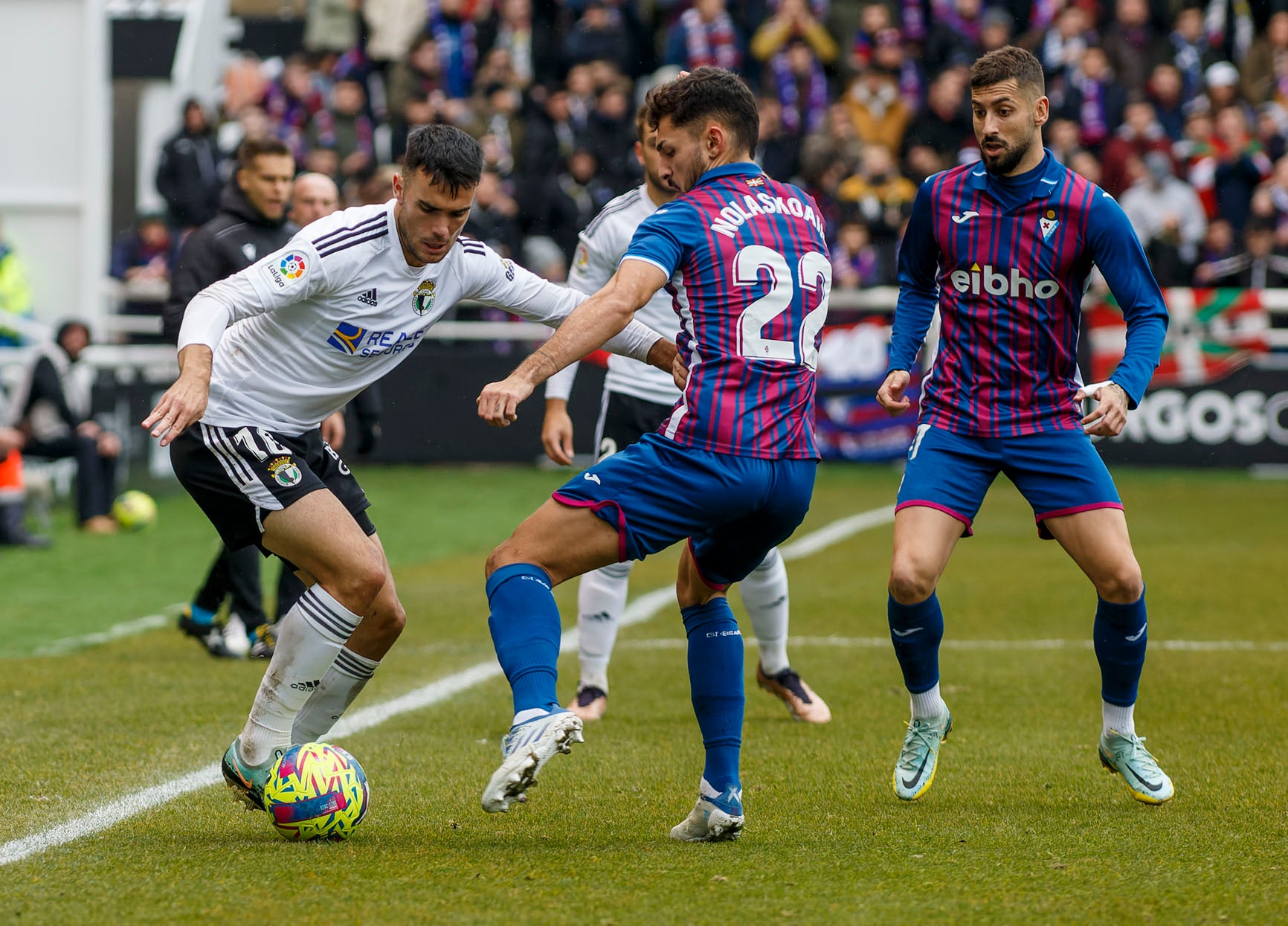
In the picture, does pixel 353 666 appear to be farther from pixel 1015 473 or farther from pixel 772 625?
pixel 772 625

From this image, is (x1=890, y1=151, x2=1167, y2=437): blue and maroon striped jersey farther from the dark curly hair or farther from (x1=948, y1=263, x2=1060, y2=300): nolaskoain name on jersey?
the dark curly hair

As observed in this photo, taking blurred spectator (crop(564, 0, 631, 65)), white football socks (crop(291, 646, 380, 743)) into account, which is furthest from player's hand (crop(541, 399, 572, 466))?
blurred spectator (crop(564, 0, 631, 65))

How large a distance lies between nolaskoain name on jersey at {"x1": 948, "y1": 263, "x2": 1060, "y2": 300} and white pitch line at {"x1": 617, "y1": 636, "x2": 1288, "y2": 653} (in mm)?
3322

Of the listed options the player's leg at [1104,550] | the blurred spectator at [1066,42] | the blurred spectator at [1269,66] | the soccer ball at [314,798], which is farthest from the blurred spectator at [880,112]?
the soccer ball at [314,798]

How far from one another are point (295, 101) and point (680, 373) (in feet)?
56.3

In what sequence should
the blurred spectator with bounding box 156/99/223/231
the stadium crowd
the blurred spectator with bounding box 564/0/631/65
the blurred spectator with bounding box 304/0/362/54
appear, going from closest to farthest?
the stadium crowd, the blurred spectator with bounding box 156/99/223/231, the blurred spectator with bounding box 564/0/631/65, the blurred spectator with bounding box 304/0/362/54

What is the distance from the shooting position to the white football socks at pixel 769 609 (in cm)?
672

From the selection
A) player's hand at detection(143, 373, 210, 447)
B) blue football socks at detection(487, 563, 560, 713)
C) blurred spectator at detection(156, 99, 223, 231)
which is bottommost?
blurred spectator at detection(156, 99, 223, 231)

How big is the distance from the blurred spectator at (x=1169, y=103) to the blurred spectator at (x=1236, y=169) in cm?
74

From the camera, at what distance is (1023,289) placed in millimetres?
5152

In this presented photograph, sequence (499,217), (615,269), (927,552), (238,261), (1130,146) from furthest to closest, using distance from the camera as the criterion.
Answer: (499,217), (1130,146), (238,261), (615,269), (927,552)

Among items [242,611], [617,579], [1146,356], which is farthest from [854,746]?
[242,611]

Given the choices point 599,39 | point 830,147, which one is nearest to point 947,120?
point 830,147

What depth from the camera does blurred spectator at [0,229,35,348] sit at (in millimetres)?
16406
